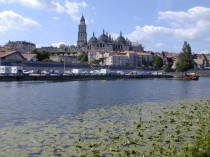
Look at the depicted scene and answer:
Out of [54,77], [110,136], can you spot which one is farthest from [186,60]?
[110,136]

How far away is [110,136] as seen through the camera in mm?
22344

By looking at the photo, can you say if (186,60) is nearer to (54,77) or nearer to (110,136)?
(54,77)

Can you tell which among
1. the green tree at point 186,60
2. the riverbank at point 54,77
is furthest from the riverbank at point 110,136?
the green tree at point 186,60

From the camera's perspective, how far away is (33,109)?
36.8m

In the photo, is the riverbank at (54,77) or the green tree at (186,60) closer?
the riverbank at (54,77)

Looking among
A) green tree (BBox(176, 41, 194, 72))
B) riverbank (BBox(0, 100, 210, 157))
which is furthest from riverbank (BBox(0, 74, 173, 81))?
riverbank (BBox(0, 100, 210, 157))

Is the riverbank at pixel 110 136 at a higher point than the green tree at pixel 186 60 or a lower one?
lower

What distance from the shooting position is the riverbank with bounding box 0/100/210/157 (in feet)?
60.3

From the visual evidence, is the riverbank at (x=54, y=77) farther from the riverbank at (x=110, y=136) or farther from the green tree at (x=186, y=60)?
the riverbank at (x=110, y=136)

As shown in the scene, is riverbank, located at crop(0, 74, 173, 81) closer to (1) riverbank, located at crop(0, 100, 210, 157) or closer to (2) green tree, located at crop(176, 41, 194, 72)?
(2) green tree, located at crop(176, 41, 194, 72)

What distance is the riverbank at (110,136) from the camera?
18391 mm

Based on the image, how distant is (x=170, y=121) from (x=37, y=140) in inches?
446

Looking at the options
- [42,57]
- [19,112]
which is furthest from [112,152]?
[42,57]

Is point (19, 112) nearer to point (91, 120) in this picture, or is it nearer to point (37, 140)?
point (91, 120)
